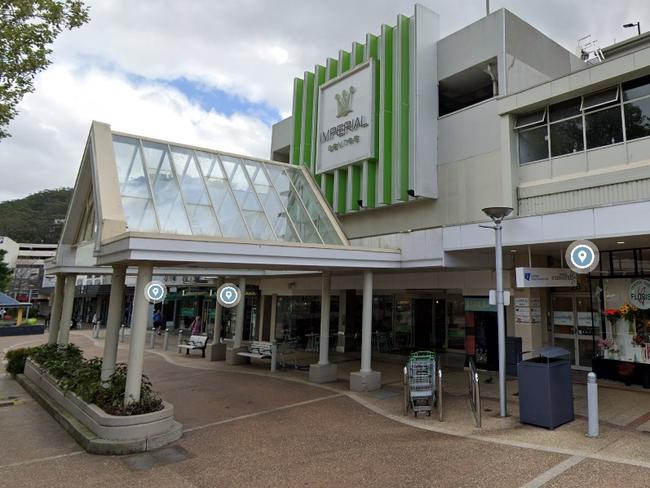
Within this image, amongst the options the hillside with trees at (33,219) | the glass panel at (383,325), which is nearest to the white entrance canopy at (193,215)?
the glass panel at (383,325)

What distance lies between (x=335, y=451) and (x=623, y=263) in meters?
9.71

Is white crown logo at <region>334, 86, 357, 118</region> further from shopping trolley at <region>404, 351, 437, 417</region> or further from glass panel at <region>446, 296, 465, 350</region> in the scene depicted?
shopping trolley at <region>404, 351, 437, 417</region>

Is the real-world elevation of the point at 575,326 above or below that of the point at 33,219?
below

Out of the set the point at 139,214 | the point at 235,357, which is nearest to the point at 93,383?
the point at 139,214

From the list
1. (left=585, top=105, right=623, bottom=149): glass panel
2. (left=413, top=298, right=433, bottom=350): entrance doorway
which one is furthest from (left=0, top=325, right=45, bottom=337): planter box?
(left=585, top=105, right=623, bottom=149): glass panel

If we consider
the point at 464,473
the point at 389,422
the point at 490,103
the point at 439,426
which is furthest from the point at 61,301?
the point at 490,103

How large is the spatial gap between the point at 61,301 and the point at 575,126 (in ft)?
54.0

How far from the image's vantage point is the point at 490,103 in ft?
46.6

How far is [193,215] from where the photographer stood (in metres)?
9.11

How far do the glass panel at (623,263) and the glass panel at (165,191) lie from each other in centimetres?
1101

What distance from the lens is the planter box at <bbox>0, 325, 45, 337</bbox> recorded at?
2895 cm

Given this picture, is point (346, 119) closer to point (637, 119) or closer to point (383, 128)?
point (383, 128)

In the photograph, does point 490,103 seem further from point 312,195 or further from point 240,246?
point 240,246

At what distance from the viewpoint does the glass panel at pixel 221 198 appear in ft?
30.6
